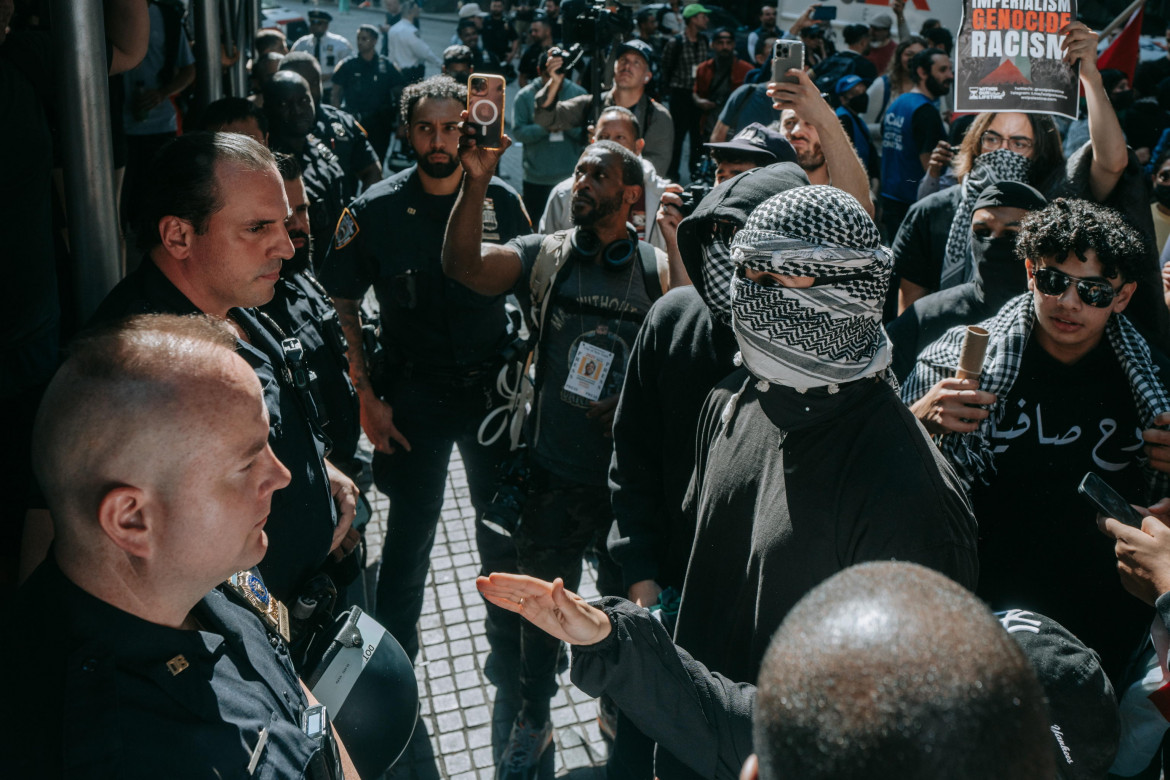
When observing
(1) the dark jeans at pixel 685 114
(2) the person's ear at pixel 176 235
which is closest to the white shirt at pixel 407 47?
(1) the dark jeans at pixel 685 114

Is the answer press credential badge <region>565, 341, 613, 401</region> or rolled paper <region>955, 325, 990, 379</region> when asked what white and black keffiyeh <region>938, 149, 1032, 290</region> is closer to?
rolled paper <region>955, 325, 990, 379</region>

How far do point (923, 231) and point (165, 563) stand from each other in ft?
11.8

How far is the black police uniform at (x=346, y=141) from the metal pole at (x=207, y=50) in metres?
1.24

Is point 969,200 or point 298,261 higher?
point 969,200

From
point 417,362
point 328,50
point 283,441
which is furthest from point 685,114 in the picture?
point 283,441

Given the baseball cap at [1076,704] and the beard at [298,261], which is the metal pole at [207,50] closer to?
the beard at [298,261]

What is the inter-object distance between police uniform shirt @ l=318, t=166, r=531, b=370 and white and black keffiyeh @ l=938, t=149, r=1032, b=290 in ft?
6.46

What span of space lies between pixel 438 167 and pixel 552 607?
9.15 ft

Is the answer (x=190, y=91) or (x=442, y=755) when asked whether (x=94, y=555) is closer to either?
(x=442, y=755)

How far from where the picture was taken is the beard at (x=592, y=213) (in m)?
3.38

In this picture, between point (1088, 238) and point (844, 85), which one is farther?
point (844, 85)

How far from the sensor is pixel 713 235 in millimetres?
2494

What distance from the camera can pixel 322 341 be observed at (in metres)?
3.12

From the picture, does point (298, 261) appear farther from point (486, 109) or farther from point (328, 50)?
point (328, 50)
